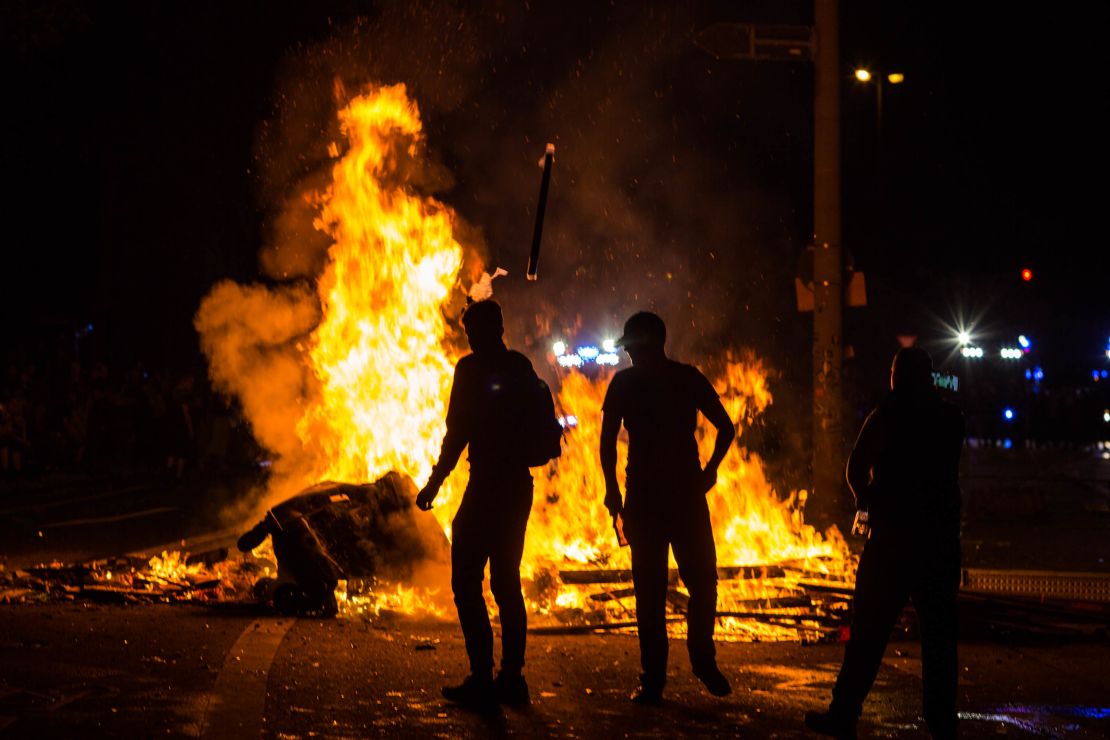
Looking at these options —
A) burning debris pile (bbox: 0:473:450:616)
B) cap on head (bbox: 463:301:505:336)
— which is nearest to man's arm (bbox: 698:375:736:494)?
cap on head (bbox: 463:301:505:336)

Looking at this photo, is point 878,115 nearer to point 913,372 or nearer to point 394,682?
point 913,372

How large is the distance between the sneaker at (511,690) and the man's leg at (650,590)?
0.55 metres

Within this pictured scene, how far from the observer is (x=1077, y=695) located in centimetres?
649

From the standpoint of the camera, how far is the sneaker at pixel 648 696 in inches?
240

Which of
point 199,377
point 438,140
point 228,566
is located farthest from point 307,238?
point 199,377

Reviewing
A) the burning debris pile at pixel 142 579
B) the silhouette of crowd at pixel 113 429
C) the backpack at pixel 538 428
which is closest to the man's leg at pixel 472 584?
the backpack at pixel 538 428

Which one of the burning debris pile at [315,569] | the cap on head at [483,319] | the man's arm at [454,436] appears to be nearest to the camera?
the man's arm at [454,436]

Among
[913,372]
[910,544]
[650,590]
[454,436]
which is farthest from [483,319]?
[910,544]

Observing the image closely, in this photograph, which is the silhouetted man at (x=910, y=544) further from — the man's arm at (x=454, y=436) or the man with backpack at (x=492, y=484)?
the man's arm at (x=454, y=436)

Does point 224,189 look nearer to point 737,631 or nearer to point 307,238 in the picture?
point 307,238

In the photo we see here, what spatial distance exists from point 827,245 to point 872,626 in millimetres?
7276

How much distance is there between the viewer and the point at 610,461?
6.29 m

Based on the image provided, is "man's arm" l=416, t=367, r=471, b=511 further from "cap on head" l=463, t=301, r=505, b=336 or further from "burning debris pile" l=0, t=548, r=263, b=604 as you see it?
"burning debris pile" l=0, t=548, r=263, b=604

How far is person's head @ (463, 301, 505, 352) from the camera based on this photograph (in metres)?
6.43
